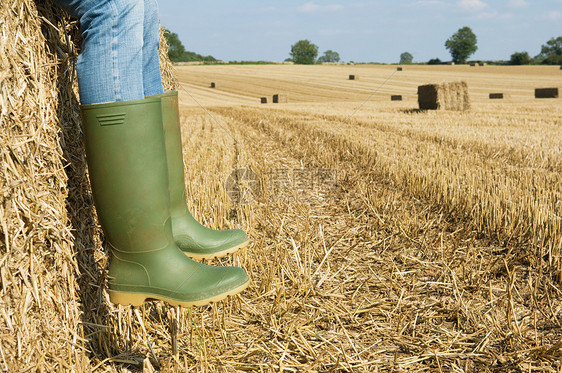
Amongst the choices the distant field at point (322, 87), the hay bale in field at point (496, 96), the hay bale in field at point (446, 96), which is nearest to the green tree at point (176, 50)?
the distant field at point (322, 87)

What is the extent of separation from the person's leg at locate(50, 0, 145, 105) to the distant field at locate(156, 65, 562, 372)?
888mm

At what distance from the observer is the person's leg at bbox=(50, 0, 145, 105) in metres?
1.33

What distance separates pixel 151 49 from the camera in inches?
68.1

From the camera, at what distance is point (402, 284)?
88.0 inches

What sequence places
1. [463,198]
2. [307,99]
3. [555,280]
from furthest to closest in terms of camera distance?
[307,99] → [463,198] → [555,280]

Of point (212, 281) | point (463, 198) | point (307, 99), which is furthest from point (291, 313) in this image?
point (307, 99)

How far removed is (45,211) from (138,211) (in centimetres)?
30

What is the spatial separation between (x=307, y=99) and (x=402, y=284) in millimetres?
18779

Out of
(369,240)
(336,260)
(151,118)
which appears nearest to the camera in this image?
(151,118)

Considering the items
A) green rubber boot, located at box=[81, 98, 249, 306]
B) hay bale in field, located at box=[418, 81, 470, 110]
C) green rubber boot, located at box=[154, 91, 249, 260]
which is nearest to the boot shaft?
green rubber boot, located at box=[81, 98, 249, 306]

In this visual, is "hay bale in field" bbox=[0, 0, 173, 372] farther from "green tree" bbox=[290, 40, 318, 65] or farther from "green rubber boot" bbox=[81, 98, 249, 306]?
"green tree" bbox=[290, 40, 318, 65]

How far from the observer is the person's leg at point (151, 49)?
1650mm

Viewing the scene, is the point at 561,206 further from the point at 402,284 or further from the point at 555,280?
the point at 402,284

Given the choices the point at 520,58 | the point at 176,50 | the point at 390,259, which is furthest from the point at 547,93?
the point at 176,50
